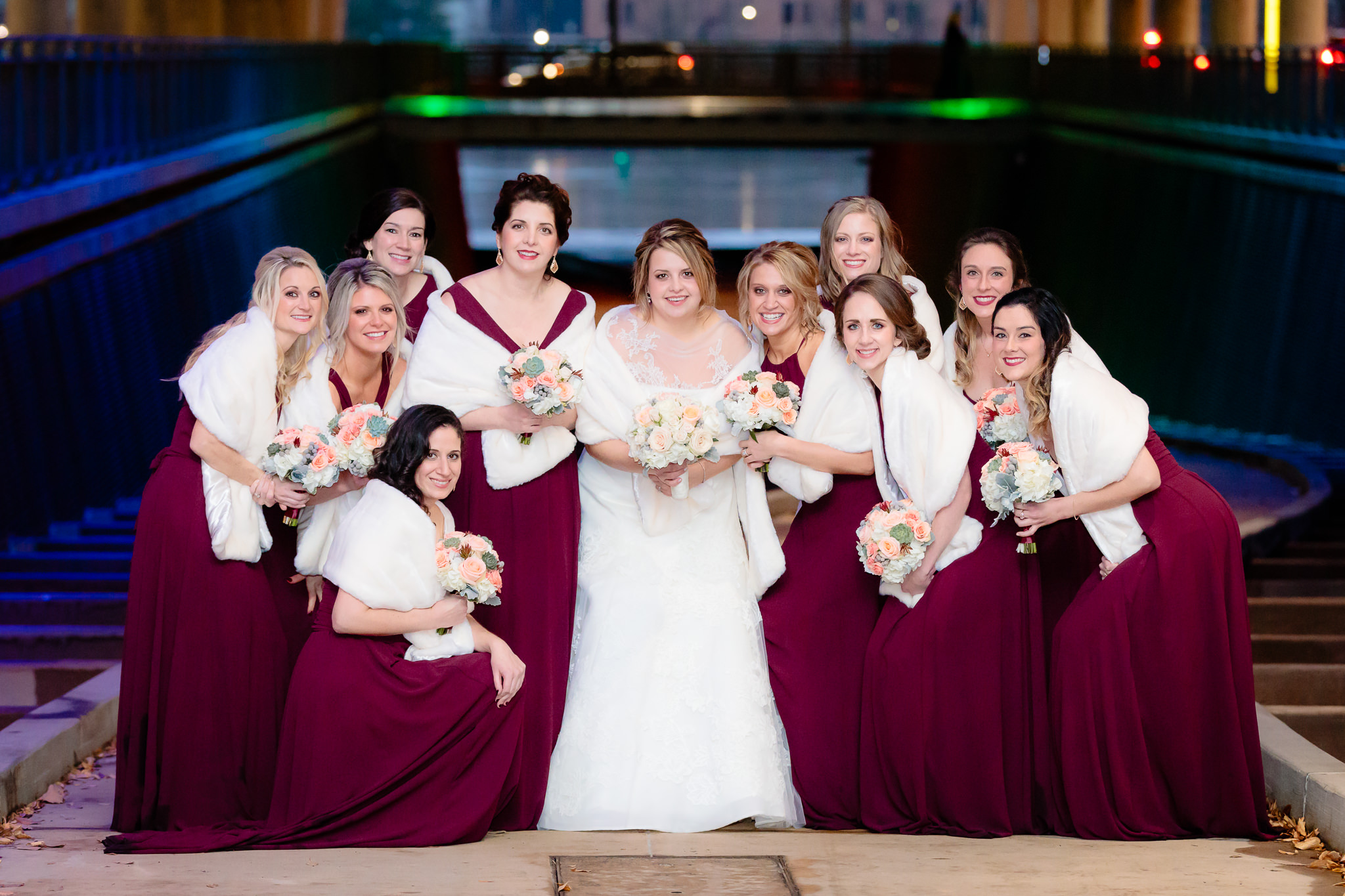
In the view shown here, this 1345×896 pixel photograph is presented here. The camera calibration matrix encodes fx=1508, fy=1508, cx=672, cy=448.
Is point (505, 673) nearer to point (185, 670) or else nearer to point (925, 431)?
point (185, 670)

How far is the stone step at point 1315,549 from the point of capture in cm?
973

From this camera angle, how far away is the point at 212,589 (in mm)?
5242

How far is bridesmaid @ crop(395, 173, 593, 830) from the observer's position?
17.7 feet

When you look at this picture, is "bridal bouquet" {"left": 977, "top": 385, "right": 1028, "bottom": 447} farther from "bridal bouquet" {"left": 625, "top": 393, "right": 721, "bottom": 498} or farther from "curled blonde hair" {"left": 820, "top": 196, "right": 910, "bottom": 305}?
"bridal bouquet" {"left": 625, "top": 393, "right": 721, "bottom": 498}

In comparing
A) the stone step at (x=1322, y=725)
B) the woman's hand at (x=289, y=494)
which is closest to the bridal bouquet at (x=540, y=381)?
the woman's hand at (x=289, y=494)

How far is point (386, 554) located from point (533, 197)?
55.5 inches

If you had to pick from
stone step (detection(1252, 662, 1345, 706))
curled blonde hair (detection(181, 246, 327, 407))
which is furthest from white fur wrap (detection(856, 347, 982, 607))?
stone step (detection(1252, 662, 1345, 706))

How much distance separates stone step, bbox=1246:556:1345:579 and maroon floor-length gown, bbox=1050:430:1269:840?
421 cm

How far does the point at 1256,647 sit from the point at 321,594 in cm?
513

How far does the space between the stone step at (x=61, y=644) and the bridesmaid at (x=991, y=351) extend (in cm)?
456

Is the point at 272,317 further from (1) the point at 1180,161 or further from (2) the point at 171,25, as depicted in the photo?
(2) the point at 171,25

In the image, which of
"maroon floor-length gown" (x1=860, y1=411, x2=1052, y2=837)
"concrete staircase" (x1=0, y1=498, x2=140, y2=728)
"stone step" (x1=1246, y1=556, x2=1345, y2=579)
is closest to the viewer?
"maroon floor-length gown" (x1=860, y1=411, x2=1052, y2=837)

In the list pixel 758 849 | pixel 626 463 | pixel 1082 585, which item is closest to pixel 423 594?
pixel 626 463

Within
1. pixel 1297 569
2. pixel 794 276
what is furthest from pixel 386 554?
pixel 1297 569
